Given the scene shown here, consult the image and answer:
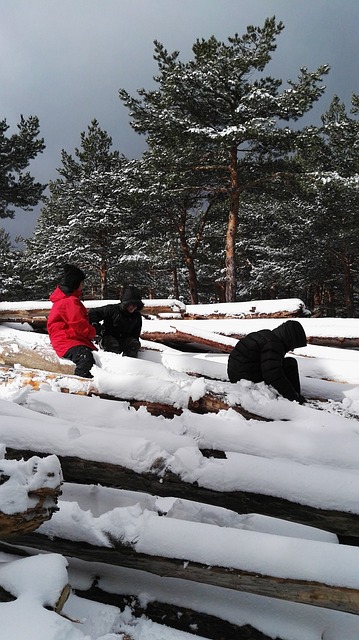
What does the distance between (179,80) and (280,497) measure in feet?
46.7

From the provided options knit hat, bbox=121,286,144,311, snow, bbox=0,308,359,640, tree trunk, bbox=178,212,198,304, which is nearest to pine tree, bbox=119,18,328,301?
tree trunk, bbox=178,212,198,304

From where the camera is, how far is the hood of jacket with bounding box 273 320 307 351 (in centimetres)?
404

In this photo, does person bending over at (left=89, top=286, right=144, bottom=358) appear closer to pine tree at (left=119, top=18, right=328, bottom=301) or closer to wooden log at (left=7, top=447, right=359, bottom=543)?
wooden log at (left=7, top=447, right=359, bottom=543)

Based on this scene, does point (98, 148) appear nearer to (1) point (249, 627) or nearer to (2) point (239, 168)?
(2) point (239, 168)

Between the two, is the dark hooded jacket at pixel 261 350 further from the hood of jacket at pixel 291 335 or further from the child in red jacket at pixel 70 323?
the child in red jacket at pixel 70 323

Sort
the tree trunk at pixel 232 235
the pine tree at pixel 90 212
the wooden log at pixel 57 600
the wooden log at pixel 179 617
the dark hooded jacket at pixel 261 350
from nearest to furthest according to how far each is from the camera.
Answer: the wooden log at pixel 57 600, the wooden log at pixel 179 617, the dark hooded jacket at pixel 261 350, the tree trunk at pixel 232 235, the pine tree at pixel 90 212

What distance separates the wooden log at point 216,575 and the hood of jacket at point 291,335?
2611 mm

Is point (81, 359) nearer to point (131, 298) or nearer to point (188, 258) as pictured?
point (131, 298)

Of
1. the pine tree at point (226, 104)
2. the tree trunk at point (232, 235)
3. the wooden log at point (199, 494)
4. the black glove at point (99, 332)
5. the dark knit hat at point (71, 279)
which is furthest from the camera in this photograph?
the tree trunk at point (232, 235)

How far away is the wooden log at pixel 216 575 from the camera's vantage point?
1632 millimetres

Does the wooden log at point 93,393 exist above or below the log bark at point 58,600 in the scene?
above

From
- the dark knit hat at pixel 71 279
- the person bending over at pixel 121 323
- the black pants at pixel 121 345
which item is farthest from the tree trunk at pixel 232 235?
the dark knit hat at pixel 71 279

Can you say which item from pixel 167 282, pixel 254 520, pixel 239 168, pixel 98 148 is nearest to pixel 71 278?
pixel 254 520

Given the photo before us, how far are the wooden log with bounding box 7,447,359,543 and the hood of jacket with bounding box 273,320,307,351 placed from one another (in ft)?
6.80
